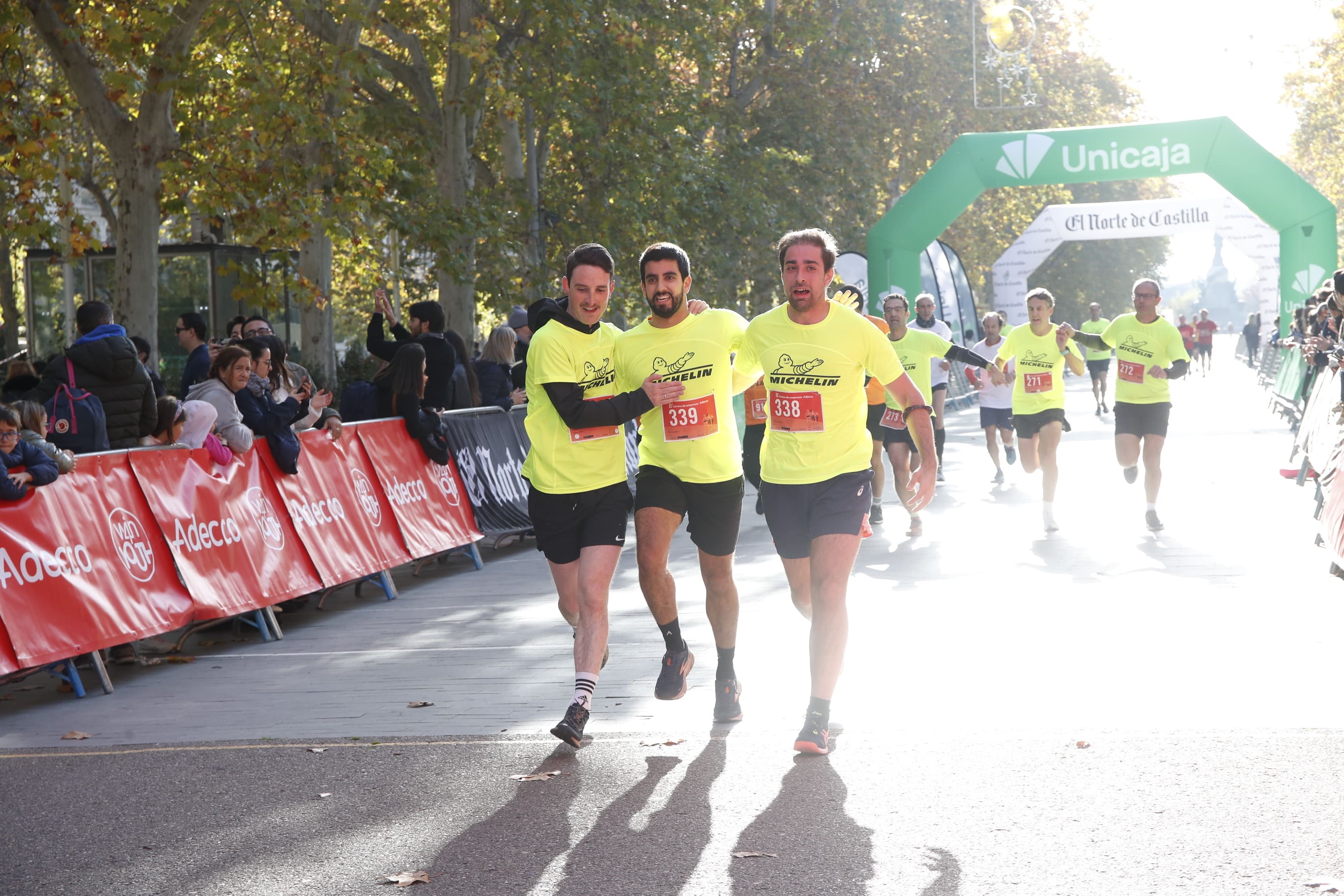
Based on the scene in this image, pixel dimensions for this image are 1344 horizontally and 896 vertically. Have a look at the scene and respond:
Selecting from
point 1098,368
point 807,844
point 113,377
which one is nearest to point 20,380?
point 113,377

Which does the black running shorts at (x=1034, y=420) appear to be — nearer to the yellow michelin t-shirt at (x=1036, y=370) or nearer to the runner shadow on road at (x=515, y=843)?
the yellow michelin t-shirt at (x=1036, y=370)

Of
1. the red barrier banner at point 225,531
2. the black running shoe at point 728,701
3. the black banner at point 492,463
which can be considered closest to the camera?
the black running shoe at point 728,701

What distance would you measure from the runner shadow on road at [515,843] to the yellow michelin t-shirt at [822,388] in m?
1.49

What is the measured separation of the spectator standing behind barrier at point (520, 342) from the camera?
1324cm

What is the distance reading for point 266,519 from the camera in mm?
9852

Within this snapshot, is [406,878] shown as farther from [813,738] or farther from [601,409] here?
[601,409]

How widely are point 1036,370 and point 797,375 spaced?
24.7 feet

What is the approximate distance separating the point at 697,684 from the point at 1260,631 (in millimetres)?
2852

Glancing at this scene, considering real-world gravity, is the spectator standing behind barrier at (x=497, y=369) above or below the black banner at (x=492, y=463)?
above

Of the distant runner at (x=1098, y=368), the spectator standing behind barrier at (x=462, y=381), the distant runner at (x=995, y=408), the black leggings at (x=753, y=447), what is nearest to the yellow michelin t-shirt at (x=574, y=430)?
the black leggings at (x=753, y=447)

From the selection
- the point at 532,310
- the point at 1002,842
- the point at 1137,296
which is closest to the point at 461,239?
the point at 1137,296

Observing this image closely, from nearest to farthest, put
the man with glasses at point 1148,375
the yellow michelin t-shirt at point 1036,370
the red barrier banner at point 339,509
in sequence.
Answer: the red barrier banner at point 339,509 < the man with glasses at point 1148,375 < the yellow michelin t-shirt at point 1036,370

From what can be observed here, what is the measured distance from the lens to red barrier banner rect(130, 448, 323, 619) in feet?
29.1

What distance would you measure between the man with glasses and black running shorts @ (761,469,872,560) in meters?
6.46
